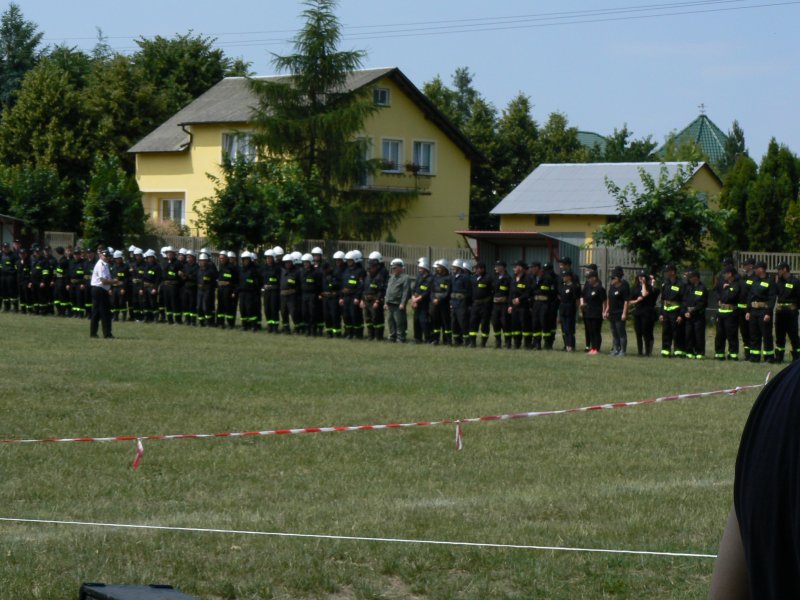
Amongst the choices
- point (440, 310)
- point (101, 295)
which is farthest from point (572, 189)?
point (101, 295)

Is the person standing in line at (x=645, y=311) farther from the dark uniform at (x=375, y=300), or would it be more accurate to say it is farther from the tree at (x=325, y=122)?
the tree at (x=325, y=122)

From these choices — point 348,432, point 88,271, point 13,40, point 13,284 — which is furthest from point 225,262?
point 13,40

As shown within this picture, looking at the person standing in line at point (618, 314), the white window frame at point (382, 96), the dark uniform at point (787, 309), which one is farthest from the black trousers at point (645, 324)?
the white window frame at point (382, 96)

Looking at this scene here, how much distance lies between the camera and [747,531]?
6.83 feet

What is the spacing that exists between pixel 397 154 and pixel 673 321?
32213 mm

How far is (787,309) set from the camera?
2481 cm

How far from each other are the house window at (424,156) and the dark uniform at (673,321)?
31.7 metres

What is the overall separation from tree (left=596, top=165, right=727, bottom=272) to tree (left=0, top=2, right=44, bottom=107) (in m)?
61.0

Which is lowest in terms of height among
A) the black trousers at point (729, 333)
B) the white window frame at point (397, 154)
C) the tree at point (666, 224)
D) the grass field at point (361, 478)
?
the grass field at point (361, 478)

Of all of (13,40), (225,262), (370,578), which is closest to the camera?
(370,578)

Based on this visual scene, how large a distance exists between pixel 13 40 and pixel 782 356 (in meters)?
77.1

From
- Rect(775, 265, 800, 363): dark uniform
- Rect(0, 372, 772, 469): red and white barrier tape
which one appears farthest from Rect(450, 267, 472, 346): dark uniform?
Rect(0, 372, 772, 469): red and white barrier tape

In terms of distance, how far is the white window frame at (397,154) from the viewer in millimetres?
56219

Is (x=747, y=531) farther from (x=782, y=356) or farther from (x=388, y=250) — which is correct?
(x=388, y=250)
